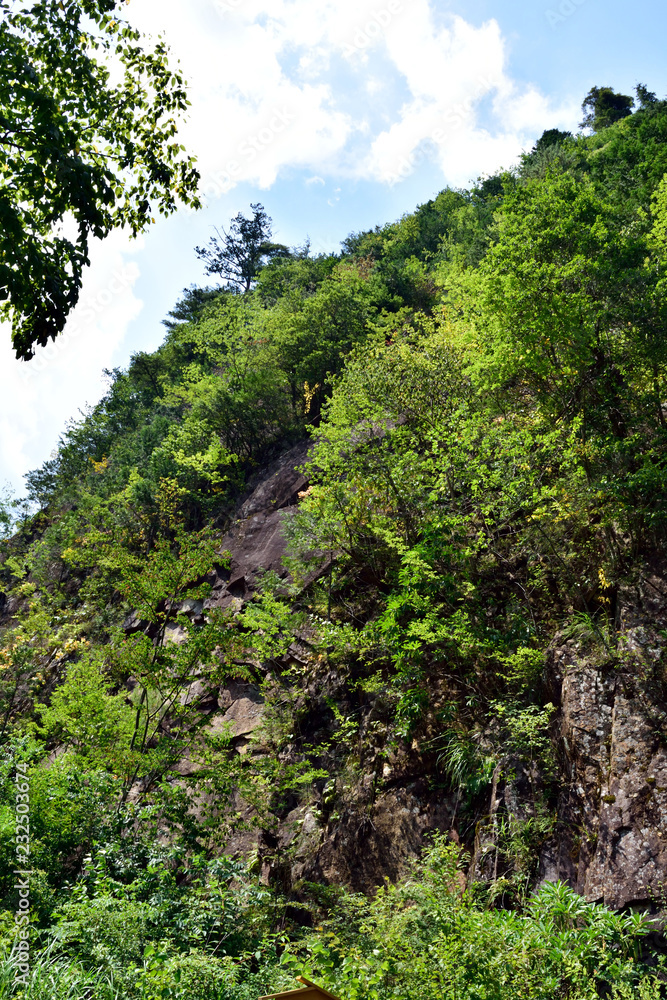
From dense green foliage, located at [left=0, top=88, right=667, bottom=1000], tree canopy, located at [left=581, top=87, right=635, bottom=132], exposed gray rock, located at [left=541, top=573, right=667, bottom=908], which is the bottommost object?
exposed gray rock, located at [left=541, top=573, right=667, bottom=908]

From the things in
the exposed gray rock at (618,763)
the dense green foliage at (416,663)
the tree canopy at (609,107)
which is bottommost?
the exposed gray rock at (618,763)

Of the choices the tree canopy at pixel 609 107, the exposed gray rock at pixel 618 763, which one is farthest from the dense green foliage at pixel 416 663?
the tree canopy at pixel 609 107

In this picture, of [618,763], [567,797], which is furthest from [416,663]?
[618,763]

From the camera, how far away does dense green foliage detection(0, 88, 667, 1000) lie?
5.02 meters

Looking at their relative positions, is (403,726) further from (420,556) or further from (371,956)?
(371,956)

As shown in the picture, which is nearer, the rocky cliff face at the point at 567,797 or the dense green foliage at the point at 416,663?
the dense green foliage at the point at 416,663

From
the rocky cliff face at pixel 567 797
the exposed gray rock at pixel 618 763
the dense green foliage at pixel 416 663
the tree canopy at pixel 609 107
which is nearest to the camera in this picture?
the dense green foliage at pixel 416 663

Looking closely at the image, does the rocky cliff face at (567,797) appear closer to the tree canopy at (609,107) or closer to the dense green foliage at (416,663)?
the dense green foliage at (416,663)

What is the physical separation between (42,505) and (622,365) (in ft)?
98.4

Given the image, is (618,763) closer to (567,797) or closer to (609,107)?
(567,797)

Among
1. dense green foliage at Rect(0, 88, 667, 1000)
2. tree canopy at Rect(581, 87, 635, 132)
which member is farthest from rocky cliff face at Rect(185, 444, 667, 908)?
tree canopy at Rect(581, 87, 635, 132)

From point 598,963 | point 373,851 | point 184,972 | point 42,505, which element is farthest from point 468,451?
point 42,505

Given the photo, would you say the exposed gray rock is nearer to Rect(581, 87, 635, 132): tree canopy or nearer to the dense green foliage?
the dense green foliage

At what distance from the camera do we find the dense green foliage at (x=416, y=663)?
5.02 meters
